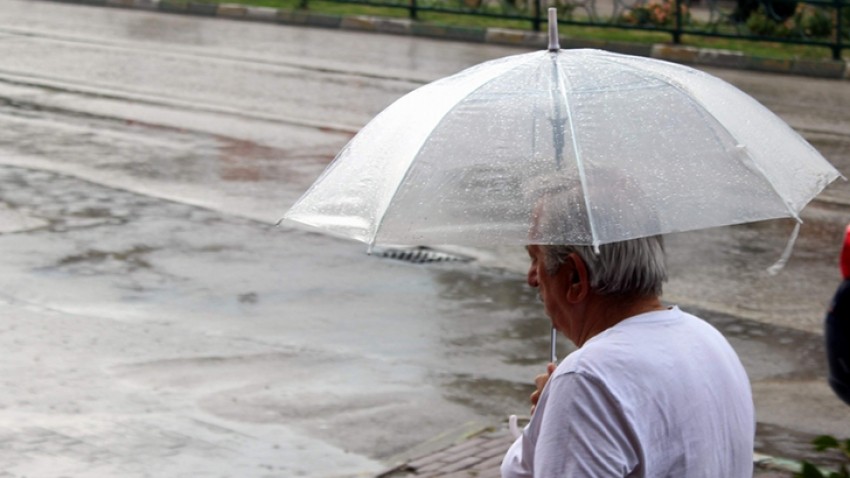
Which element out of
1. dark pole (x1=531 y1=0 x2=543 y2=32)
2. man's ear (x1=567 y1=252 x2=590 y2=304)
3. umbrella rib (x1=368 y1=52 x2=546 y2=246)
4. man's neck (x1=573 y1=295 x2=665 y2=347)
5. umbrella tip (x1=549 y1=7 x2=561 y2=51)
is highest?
umbrella tip (x1=549 y1=7 x2=561 y2=51)

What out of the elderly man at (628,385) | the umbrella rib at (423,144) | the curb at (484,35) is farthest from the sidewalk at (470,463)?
the curb at (484,35)

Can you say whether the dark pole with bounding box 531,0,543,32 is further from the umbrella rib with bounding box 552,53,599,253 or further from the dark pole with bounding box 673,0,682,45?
the umbrella rib with bounding box 552,53,599,253

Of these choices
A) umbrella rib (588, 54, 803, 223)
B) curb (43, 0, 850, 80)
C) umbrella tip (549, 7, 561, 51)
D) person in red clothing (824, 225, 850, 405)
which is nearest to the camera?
umbrella tip (549, 7, 561, 51)

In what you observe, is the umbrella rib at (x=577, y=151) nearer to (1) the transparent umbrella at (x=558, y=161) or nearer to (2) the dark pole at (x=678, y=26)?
(1) the transparent umbrella at (x=558, y=161)

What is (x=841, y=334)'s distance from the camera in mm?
4590

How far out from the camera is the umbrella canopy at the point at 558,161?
2.67 metres

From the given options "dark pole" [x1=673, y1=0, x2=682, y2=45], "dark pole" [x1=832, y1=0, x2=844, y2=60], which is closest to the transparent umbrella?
"dark pole" [x1=832, y1=0, x2=844, y2=60]

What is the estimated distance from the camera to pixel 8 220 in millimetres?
9195

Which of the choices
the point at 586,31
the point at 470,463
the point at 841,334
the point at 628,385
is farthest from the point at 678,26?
the point at 628,385

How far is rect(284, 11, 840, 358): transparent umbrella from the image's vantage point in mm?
2674

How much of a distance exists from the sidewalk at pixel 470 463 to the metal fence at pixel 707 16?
14149mm

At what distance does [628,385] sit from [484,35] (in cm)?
1913

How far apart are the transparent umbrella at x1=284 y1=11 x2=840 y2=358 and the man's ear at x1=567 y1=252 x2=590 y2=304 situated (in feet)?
0.16

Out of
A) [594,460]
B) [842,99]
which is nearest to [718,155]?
[594,460]
